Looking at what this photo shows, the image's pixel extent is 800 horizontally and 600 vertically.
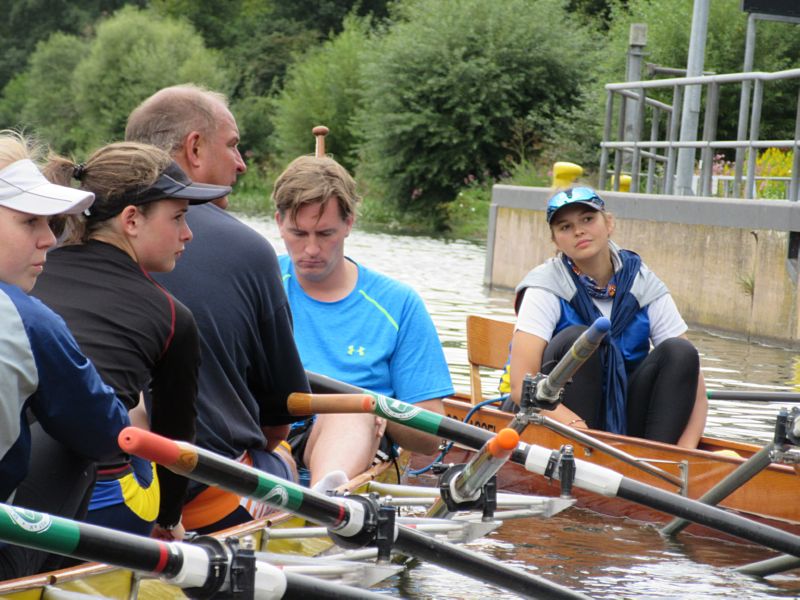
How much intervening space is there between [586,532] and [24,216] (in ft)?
12.0

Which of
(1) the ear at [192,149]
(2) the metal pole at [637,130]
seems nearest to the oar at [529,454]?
(1) the ear at [192,149]

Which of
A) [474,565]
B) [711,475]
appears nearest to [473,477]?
[474,565]

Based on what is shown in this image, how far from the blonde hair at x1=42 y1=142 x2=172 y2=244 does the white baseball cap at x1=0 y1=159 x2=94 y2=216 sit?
318 millimetres

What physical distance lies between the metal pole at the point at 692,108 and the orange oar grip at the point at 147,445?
13239 millimetres

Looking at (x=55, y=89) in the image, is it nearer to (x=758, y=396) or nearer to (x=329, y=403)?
(x=758, y=396)

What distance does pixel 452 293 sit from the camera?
16.7 meters

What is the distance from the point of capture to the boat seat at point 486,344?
22.9 ft

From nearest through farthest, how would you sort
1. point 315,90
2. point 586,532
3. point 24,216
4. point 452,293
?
point 24,216, point 586,532, point 452,293, point 315,90

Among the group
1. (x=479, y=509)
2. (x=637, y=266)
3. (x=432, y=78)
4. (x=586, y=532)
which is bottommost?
(x=586, y=532)

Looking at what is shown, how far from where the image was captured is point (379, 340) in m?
4.85

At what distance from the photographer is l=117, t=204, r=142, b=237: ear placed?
3217 millimetres

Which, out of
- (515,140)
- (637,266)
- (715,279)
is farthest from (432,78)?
(637,266)

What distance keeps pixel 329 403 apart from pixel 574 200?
2.32 meters

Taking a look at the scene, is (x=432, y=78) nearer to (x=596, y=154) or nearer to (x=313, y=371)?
(x=596, y=154)
